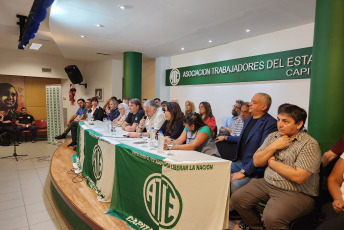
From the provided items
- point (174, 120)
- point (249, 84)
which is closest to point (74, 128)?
point (174, 120)

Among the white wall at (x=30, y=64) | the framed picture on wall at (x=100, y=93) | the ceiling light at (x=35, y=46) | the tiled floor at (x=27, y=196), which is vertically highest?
the ceiling light at (x=35, y=46)

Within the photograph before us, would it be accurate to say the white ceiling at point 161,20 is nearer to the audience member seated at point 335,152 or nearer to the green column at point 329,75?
the green column at point 329,75

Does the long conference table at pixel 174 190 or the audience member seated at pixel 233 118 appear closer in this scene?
the long conference table at pixel 174 190

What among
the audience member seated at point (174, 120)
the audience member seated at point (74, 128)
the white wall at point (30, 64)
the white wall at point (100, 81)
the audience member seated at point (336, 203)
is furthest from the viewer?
the white wall at point (100, 81)

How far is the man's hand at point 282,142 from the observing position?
192cm

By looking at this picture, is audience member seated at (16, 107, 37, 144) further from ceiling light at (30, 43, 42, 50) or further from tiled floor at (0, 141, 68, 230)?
tiled floor at (0, 141, 68, 230)

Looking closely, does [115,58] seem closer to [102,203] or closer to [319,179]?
[102,203]

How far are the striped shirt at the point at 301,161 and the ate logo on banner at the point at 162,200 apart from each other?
0.89 metres

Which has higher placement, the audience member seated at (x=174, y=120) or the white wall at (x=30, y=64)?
the white wall at (x=30, y=64)

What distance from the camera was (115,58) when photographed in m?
8.84

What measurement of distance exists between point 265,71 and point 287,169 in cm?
388

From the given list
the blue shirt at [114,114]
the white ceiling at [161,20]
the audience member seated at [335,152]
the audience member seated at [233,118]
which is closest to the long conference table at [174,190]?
the audience member seated at [335,152]

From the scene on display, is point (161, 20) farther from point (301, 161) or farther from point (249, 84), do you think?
point (301, 161)

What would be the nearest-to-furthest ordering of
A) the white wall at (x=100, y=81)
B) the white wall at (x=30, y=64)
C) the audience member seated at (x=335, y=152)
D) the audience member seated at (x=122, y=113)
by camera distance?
1. the audience member seated at (x=335, y=152)
2. the audience member seated at (x=122, y=113)
3. the white wall at (x=30, y=64)
4. the white wall at (x=100, y=81)
